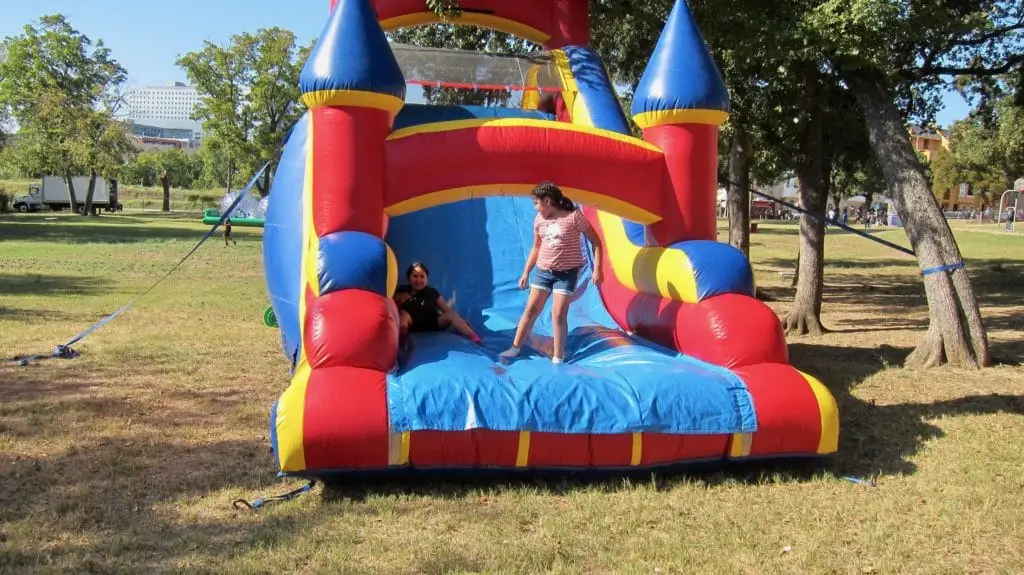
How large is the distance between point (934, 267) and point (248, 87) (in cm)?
4082

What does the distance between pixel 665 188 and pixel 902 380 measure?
110 inches

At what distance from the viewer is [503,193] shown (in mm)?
5766

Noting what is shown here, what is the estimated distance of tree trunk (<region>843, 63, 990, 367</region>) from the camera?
24.6 feet

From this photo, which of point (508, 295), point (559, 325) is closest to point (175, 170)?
point (508, 295)

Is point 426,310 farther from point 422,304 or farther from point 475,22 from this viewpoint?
point 475,22

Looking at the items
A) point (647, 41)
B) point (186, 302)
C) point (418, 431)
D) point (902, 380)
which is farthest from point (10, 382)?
point (647, 41)

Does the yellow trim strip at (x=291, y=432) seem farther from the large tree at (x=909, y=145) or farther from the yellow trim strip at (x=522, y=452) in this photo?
the large tree at (x=909, y=145)

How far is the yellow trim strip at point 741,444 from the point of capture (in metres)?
4.37

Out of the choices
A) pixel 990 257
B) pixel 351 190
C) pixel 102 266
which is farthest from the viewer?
pixel 990 257

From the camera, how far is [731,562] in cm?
339

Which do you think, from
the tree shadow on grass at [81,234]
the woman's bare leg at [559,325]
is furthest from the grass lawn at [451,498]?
the tree shadow on grass at [81,234]

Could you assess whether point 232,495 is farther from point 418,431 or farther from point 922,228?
point 922,228

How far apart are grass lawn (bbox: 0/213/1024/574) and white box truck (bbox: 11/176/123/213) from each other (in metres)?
42.9

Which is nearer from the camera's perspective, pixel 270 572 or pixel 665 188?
pixel 270 572
